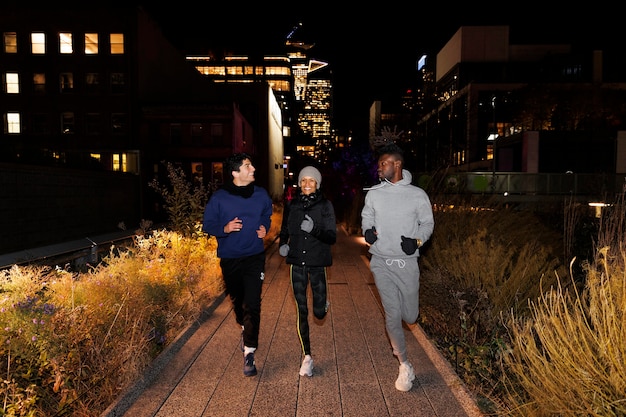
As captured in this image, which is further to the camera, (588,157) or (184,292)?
(588,157)

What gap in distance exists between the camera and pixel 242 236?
210 inches

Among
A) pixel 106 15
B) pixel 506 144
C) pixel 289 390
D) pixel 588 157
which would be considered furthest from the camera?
pixel 506 144

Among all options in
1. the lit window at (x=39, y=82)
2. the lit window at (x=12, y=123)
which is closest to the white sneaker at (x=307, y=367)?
the lit window at (x=39, y=82)

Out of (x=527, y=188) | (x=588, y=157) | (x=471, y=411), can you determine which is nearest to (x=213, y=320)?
(x=471, y=411)

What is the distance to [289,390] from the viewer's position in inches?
191

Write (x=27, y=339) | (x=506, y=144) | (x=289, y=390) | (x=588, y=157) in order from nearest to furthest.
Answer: (x=27, y=339) → (x=289, y=390) → (x=588, y=157) → (x=506, y=144)

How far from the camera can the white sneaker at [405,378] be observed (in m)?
4.82

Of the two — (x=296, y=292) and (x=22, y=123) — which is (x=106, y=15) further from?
(x=296, y=292)

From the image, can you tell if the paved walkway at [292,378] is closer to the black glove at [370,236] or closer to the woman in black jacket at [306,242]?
the woman in black jacket at [306,242]

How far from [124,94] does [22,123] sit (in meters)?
7.53

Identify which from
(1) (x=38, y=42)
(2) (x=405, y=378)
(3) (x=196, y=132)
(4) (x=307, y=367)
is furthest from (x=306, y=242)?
(1) (x=38, y=42)

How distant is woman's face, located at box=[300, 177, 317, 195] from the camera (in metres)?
5.32

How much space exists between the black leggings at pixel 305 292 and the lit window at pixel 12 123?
125ft

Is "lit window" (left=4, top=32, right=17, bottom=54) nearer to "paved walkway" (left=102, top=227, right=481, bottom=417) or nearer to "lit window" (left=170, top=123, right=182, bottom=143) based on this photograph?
"lit window" (left=170, top=123, right=182, bottom=143)
